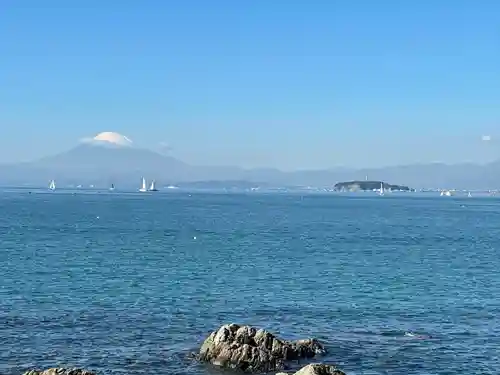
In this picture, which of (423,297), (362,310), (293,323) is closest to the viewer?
(293,323)

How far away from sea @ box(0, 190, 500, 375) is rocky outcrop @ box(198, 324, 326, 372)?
106 cm

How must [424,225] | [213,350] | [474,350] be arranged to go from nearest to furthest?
[213,350] < [474,350] < [424,225]

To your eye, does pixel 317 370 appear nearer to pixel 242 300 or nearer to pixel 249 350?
pixel 249 350

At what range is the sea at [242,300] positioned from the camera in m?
39.7

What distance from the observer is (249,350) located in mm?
37531

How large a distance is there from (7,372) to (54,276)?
34.5 meters

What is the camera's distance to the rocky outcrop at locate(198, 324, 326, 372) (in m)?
37.2

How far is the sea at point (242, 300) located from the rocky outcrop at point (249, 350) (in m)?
1.06

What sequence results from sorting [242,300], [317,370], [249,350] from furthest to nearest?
[242,300]
[249,350]
[317,370]

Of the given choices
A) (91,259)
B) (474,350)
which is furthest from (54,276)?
(474,350)

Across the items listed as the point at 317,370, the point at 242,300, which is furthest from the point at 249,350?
the point at 242,300

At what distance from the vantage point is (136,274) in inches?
2859

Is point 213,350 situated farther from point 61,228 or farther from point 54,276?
point 61,228

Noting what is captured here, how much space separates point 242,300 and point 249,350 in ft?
66.2
